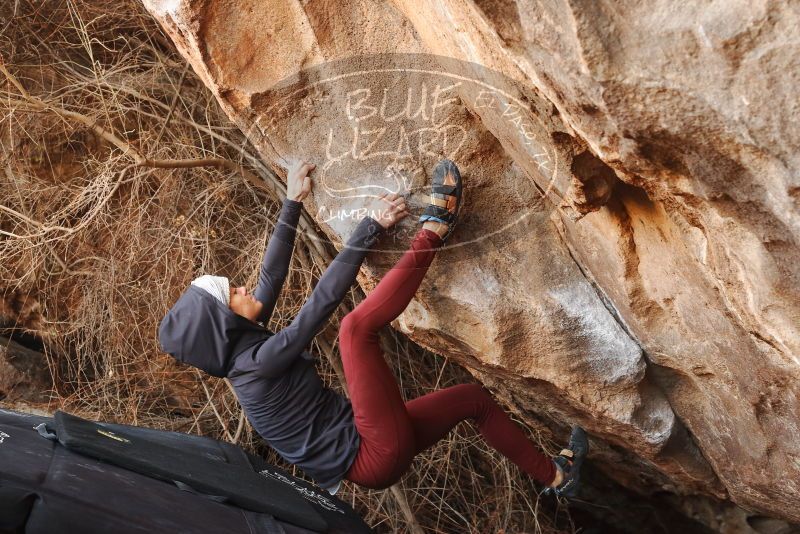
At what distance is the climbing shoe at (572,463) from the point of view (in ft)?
8.87

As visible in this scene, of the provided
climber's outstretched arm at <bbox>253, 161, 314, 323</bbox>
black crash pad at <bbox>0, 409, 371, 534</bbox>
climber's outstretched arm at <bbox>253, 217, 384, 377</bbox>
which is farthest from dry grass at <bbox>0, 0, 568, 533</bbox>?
black crash pad at <bbox>0, 409, 371, 534</bbox>

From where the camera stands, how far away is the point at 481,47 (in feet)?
6.28

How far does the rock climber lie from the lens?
235 centimetres

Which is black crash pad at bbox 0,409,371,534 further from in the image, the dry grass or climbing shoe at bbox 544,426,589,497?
the dry grass

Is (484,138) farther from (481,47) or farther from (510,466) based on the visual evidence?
(510,466)

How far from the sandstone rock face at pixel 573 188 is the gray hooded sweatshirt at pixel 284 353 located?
216 mm

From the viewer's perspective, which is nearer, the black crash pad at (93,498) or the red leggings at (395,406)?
the black crash pad at (93,498)

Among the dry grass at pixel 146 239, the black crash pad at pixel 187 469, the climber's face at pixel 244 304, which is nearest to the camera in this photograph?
the black crash pad at pixel 187 469

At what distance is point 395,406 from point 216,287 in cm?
66

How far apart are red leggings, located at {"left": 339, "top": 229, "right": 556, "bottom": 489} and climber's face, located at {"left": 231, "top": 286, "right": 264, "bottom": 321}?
1.03 feet

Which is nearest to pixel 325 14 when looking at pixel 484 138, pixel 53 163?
pixel 484 138

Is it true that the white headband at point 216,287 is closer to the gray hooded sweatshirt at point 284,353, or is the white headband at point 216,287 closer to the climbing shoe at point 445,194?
the gray hooded sweatshirt at point 284,353

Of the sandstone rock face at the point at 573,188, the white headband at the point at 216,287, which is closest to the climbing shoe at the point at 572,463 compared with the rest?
the sandstone rock face at the point at 573,188

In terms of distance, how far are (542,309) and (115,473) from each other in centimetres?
132
